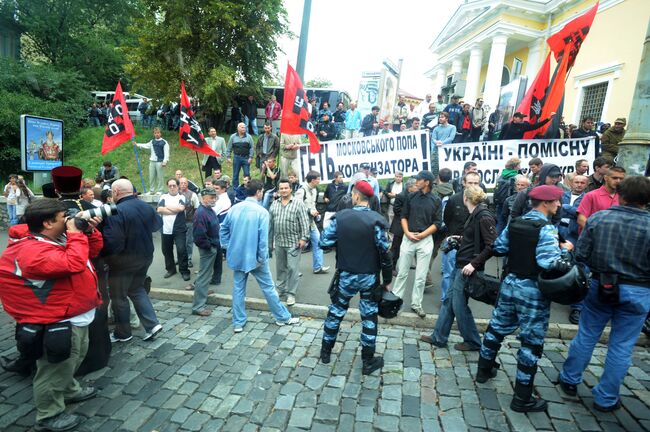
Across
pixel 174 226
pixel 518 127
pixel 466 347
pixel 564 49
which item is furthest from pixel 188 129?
pixel 564 49

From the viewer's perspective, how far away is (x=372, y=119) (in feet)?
41.6

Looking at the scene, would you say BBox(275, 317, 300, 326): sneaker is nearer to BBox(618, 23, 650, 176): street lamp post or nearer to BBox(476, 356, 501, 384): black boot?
BBox(476, 356, 501, 384): black boot

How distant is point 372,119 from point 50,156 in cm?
974

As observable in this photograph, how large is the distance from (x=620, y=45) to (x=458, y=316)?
16.9 meters

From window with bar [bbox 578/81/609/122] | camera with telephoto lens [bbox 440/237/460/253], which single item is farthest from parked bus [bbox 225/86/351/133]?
camera with telephoto lens [bbox 440/237/460/253]

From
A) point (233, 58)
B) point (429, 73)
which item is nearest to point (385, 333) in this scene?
point (233, 58)

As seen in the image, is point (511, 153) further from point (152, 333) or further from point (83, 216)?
point (83, 216)

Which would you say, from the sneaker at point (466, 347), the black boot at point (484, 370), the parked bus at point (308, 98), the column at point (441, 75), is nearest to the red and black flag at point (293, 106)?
the sneaker at point (466, 347)

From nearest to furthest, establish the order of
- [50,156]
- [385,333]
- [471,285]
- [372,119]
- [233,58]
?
[471,285]
[385,333]
[50,156]
[372,119]
[233,58]

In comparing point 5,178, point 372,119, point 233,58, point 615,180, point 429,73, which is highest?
point 429,73

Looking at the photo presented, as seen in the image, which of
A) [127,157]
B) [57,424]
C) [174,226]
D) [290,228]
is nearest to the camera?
[57,424]

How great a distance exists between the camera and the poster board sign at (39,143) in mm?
8680

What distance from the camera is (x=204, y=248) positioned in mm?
5375

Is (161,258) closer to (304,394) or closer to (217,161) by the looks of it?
(217,161)
